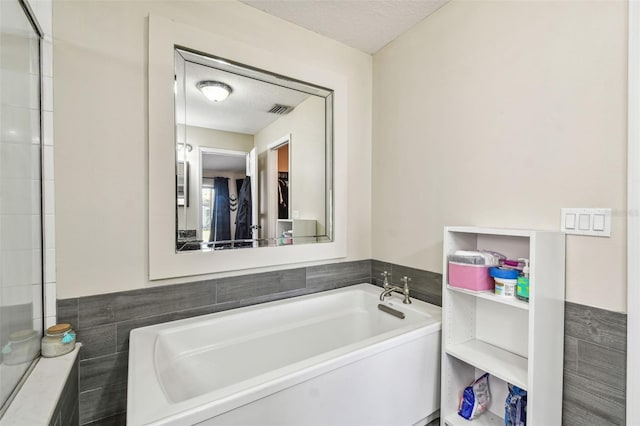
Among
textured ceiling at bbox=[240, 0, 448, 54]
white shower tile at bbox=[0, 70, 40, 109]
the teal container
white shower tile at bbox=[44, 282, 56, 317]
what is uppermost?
textured ceiling at bbox=[240, 0, 448, 54]

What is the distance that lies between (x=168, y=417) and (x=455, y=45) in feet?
7.48

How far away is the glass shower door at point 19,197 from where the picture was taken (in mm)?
957

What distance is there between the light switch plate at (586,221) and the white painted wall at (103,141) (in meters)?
1.92

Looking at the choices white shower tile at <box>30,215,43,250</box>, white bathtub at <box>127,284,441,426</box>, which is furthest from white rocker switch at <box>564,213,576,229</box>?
white shower tile at <box>30,215,43,250</box>

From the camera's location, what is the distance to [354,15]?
188 cm

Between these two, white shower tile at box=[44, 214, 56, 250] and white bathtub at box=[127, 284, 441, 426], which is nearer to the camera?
white bathtub at box=[127, 284, 441, 426]

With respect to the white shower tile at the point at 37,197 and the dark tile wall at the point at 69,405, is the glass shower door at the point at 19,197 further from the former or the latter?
the dark tile wall at the point at 69,405

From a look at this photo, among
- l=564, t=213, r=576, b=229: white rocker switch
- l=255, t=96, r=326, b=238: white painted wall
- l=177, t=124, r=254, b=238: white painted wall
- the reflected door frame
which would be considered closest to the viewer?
l=564, t=213, r=576, b=229: white rocker switch

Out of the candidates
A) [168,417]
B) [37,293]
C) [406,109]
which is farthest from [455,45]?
[37,293]

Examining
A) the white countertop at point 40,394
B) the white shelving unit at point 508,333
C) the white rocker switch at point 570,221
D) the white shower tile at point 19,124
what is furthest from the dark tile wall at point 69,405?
the white rocker switch at point 570,221

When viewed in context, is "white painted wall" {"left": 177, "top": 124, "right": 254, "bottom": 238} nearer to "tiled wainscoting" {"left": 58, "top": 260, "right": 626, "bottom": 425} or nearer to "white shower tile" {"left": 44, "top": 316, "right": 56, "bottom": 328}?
"tiled wainscoting" {"left": 58, "top": 260, "right": 626, "bottom": 425}

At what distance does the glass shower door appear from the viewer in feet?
3.14

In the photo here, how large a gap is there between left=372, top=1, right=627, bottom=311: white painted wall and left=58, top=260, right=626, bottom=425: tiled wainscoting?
0.46 ft

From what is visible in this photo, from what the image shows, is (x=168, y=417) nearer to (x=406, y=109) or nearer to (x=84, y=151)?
(x=84, y=151)
